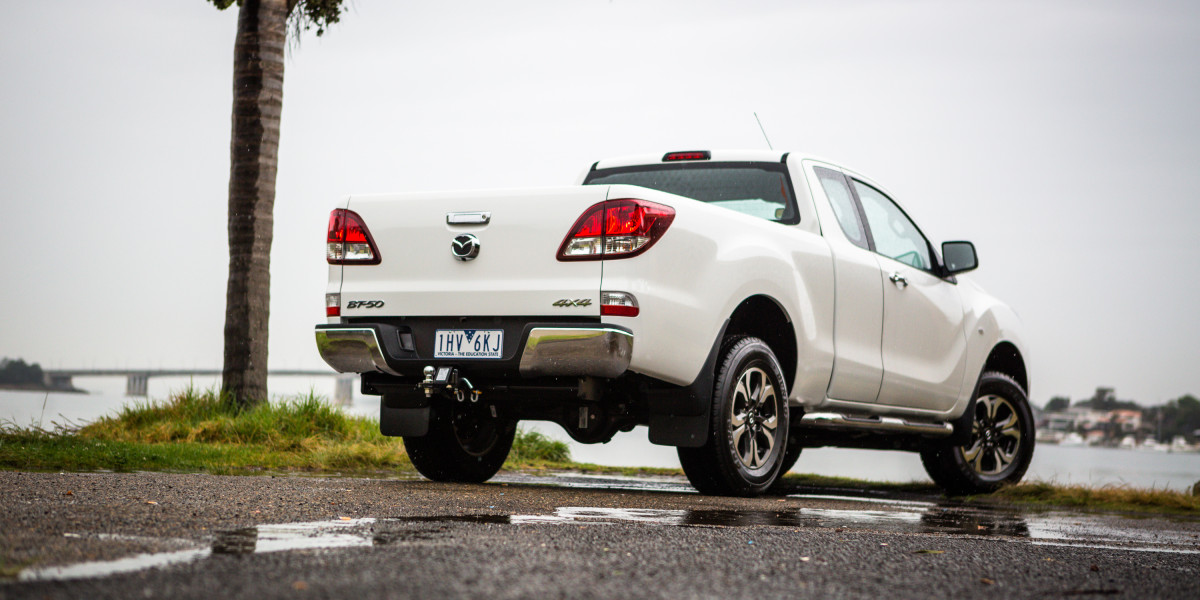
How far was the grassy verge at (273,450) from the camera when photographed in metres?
7.50

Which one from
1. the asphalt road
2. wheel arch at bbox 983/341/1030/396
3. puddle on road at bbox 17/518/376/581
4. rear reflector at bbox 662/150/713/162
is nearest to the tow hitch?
the asphalt road

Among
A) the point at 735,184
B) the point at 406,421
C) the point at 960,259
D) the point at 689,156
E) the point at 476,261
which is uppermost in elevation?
the point at 689,156

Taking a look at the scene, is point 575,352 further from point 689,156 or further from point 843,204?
point 843,204

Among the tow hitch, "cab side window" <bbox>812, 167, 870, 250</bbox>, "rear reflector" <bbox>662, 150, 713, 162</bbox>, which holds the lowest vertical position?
the tow hitch

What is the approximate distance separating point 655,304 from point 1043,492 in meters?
4.14

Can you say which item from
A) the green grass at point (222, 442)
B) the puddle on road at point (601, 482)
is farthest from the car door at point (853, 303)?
the green grass at point (222, 442)

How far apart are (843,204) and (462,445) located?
277 cm

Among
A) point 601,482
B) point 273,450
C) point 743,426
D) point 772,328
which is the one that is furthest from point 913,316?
point 273,450

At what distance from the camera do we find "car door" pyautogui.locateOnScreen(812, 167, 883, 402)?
714cm

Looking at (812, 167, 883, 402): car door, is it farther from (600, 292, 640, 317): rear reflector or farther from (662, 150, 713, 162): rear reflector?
(600, 292, 640, 317): rear reflector

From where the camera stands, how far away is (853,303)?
723 centimetres

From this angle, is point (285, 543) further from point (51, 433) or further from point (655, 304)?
point (51, 433)

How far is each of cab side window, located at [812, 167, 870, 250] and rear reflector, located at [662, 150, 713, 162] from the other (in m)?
0.67

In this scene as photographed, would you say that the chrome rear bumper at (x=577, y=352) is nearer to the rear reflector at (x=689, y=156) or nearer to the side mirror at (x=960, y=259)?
the rear reflector at (x=689, y=156)
